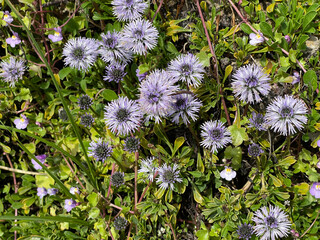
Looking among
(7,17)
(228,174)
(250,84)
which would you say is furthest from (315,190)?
(7,17)

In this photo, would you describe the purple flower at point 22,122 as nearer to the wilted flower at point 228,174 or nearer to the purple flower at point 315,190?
the wilted flower at point 228,174

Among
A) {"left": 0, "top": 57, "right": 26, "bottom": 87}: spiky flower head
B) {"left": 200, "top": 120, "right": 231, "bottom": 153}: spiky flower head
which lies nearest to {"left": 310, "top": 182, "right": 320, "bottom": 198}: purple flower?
{"left": 200, "top": 120, "right": 231, "bottom": 153}: spiky flower head

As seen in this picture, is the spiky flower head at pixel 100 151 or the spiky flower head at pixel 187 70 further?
→ the spiky flower head at pixel 100 151

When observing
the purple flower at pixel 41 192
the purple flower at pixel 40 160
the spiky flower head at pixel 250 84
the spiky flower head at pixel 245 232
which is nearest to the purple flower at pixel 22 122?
the purple flower at pixel 40 160

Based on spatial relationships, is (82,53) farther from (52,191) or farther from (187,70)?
(52,191)

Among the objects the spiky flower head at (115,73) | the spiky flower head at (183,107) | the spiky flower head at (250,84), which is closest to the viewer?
the spiky flower head at (250,84)

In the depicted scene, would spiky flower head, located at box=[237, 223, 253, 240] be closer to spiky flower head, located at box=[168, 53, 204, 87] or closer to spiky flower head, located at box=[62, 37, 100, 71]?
spiky flower head, located at box=[168, 53, 204, 87]
